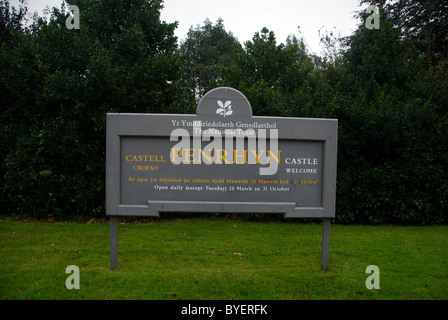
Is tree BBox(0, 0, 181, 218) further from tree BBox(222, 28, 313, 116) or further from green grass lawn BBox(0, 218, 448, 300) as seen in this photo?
tree BBox(222, 28, 313, 116)

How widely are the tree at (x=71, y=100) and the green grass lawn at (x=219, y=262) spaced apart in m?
1.02

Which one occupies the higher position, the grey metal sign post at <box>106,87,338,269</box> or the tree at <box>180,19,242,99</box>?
the tree at <box>180,19,242,99</box>

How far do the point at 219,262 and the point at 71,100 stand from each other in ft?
20.1

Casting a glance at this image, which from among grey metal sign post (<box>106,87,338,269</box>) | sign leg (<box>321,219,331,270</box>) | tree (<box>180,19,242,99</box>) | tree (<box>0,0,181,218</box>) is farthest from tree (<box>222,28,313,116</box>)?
tree (<box>180,19,242,99</box>)

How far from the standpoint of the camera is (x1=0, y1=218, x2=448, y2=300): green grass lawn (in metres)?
4.26

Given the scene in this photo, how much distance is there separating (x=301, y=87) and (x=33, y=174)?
7579 mm

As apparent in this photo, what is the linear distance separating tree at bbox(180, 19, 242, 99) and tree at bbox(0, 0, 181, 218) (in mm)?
17240

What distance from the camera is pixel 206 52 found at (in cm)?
3322

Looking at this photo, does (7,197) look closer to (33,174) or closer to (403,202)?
(33,174)

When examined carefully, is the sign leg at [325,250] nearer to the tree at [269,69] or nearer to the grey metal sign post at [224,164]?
the grey metal sign post at [224,164]

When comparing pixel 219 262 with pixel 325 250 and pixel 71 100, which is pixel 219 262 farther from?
pixel 71 100

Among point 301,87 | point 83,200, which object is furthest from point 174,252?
point 301,87

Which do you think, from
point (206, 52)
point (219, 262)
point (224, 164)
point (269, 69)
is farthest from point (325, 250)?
point (206, 52)

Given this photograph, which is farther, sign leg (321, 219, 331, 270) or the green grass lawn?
sign leg (321, 219, 331, 270)
